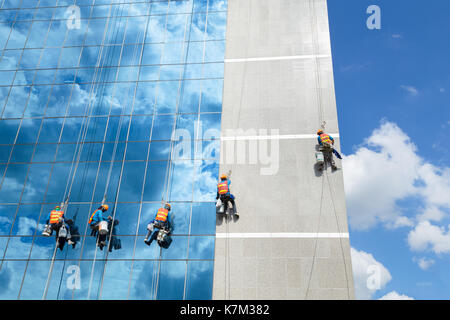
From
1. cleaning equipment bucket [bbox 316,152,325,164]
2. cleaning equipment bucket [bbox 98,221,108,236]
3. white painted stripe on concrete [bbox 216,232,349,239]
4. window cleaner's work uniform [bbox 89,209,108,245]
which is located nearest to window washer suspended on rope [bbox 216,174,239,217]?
white painted stripe on concrete [bbox 216,232,349,239]

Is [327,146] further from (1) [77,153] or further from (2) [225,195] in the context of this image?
(1) [77,153]

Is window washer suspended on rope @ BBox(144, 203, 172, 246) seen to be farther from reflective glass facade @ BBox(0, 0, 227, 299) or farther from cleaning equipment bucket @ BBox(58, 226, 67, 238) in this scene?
cleaning equipment bucket @ BBox(58, 226, 67, 238)

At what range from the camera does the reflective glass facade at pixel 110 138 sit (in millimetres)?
16641

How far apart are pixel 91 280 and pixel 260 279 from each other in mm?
8071

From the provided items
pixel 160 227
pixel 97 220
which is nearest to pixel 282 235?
pixel 160 227

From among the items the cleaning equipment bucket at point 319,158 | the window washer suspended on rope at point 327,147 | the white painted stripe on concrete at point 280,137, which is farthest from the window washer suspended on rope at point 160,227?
the window washer suspended on rope at point 327,147

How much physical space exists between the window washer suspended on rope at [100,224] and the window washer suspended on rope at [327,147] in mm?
11530

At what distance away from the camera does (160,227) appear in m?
16.8

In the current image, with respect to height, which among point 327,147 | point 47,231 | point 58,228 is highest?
point 327,147

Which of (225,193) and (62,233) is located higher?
(225,193)

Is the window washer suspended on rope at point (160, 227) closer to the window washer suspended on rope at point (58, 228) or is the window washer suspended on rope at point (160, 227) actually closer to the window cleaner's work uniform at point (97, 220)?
the window cleaner's work uniform at point (97, 220)

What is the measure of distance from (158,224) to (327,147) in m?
9.39

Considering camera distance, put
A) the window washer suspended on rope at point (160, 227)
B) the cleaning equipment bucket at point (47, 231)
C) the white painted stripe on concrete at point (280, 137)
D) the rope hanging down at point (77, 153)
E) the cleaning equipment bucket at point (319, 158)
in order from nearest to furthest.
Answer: the window washer suspended on rope at point (160, 227), the cleaning equipment bucket at point (47, 231), the cleaning equipment bucket at point (319, 158), the rope hanging down at point (77, 153), the white painted stripe on concrete at point (280, 137)
